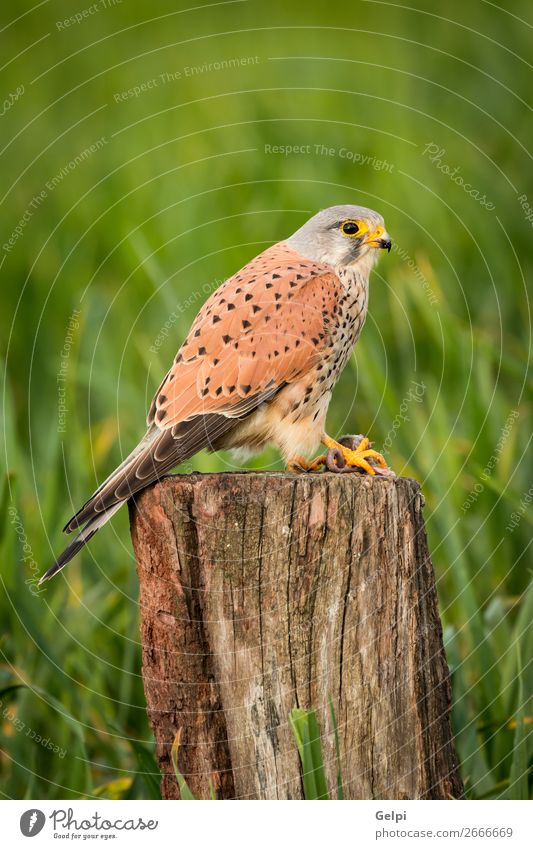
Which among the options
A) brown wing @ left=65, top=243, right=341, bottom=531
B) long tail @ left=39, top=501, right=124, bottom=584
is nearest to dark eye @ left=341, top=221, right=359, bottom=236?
brown wing @ left=65, top=243, right=341, bottom=531

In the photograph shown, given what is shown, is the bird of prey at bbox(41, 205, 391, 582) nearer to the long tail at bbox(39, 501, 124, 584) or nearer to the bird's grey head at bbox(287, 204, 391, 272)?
the bird's grey head at bbox(287, 204, 391, 272)

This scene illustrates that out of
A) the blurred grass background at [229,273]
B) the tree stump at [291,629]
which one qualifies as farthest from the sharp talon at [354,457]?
the blurred grass background at [229,273]

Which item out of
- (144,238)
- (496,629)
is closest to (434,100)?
(144,238)

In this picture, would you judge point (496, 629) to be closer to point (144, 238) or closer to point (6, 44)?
point (144, 238)

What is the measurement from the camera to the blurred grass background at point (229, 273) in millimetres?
5336

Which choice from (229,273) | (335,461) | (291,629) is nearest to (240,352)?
(335,461)

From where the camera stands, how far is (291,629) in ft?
12.6

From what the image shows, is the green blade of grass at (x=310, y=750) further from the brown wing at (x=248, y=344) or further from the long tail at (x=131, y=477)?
the brown wing at (x=248, y=344)

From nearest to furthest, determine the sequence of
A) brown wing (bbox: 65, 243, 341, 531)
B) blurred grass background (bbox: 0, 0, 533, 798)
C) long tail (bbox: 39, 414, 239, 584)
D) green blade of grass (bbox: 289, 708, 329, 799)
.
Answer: green blade of grass (bbox: 289, 708, 329, 799), long tail (bbox: 39, 414, 239, 584), brown wing (bbox: 65, 243, 341, 531), blurred grass background (bbox: 0, 0, 533, 798)

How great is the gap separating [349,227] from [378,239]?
0.15m

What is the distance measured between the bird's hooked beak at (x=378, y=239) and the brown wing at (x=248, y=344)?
0.28m

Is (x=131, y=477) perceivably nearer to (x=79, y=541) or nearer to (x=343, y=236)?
(x=79, y=541)

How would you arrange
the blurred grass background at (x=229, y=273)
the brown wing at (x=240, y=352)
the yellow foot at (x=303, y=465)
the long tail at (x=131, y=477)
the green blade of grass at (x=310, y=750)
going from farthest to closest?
the blurred grass background at (x=229, y=273), the yellow foot at (x=303, y=465), the brown wing at (x=240, y=352), the long tail at (x=131, y=477), the green blade of grass at (x=310, y=750)

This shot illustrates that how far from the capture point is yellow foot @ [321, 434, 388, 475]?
459cm
